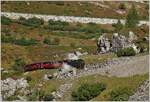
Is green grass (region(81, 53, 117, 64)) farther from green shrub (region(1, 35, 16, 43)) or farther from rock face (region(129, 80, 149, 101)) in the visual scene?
green shrub (region(1, 35, 16, 43))

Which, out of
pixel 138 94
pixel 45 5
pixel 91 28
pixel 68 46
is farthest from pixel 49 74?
pixel 45 5

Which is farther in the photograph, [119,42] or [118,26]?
[118,26]

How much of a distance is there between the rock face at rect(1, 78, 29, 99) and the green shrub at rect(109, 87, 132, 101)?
37.4 ft

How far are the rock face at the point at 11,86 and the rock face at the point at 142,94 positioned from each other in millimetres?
13140

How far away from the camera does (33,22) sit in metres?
165

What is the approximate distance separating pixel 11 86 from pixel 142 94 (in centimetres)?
1940

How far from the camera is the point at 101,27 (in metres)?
170

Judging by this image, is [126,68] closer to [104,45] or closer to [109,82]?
[109,82]

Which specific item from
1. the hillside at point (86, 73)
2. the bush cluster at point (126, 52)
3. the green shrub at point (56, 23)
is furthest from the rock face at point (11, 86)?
the green shrub at point (56, 23)

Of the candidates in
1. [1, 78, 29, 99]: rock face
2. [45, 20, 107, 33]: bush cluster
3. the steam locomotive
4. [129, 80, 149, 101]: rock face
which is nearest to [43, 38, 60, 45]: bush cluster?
[45, 20, 107, 33]: bush cluster

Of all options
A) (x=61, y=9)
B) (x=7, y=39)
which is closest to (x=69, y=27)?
(x=61, y=9)

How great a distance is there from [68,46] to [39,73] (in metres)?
64.0

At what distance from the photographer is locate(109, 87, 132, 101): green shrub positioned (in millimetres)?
45750

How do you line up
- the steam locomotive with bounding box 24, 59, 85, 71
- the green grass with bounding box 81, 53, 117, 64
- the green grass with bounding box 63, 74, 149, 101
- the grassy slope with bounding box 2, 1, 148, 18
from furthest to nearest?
the grassy slope with bounding box 2, 1, 148, 18, the green grass with bounding box 81, 53, 117, 64, the steam locomotive with bounding box 24, 59, 85, 71, the green grass with bounding box 63, 74, 149, 101
